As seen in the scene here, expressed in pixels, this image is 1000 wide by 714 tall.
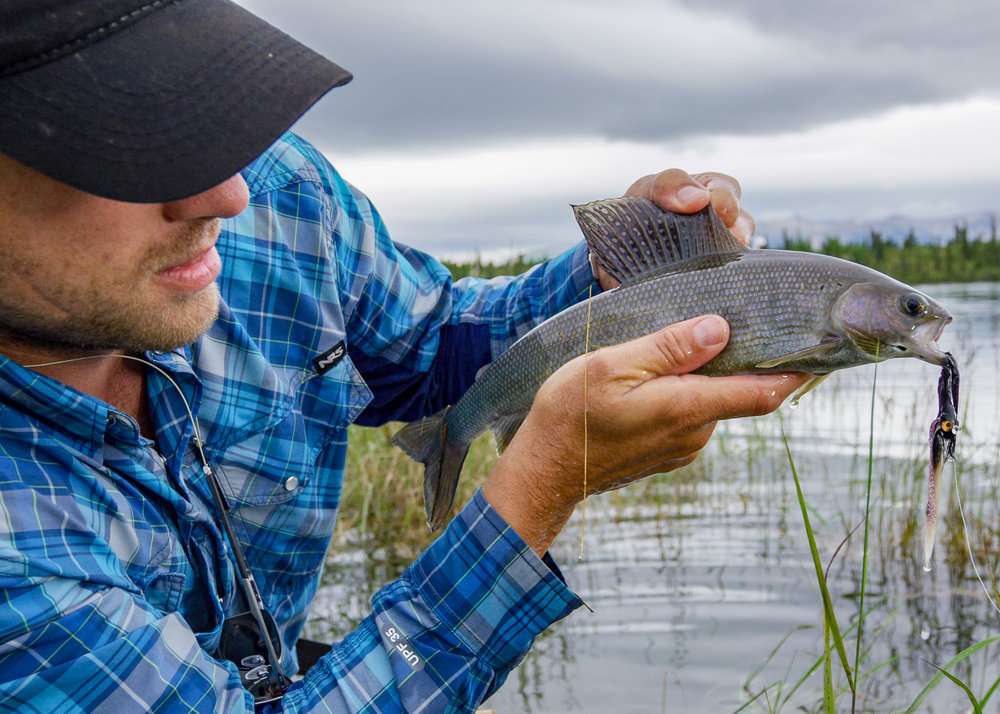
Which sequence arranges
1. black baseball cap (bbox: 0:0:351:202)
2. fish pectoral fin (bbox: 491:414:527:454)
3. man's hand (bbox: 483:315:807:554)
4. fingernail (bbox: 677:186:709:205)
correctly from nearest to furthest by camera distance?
black baseball cap (bbox: 0:0:351:202) → man's hand (bbox: 483:315:807:554) → fingernail (bbox: 677:186:709:205) → fish pectoral fin (bbox: 491:414:527:454)

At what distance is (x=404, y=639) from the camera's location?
199 centimetres

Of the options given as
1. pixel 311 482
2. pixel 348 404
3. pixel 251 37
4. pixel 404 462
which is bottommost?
pixel 404 462

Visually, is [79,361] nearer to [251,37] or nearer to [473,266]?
[251,37]

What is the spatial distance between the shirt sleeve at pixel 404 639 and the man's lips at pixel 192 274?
0.57 m

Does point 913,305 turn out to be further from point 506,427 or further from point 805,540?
point 805,540

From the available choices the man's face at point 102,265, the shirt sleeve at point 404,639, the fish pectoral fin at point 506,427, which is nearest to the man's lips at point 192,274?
the man's face at point 102,265

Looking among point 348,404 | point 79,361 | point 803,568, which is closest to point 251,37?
point 79,361

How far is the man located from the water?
4.75 feet

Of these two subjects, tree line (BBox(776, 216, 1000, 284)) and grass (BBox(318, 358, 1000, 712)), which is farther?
tree line (BBox(776, 216, 1000, 284))

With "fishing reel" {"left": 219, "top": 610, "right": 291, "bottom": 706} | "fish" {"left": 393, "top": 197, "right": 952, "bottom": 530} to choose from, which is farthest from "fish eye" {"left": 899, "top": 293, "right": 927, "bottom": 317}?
"fishing reel" {"left": 219, "top": 610, "right": 291, "bottom": 706}

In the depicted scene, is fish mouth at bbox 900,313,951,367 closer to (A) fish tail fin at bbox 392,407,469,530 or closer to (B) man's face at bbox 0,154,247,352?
(A) fish tail fin at bbox 392,407,469,530

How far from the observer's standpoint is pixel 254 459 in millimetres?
2520

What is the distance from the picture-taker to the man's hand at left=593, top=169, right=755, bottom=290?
2.40 m

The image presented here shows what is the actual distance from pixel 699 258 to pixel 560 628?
117 inches
